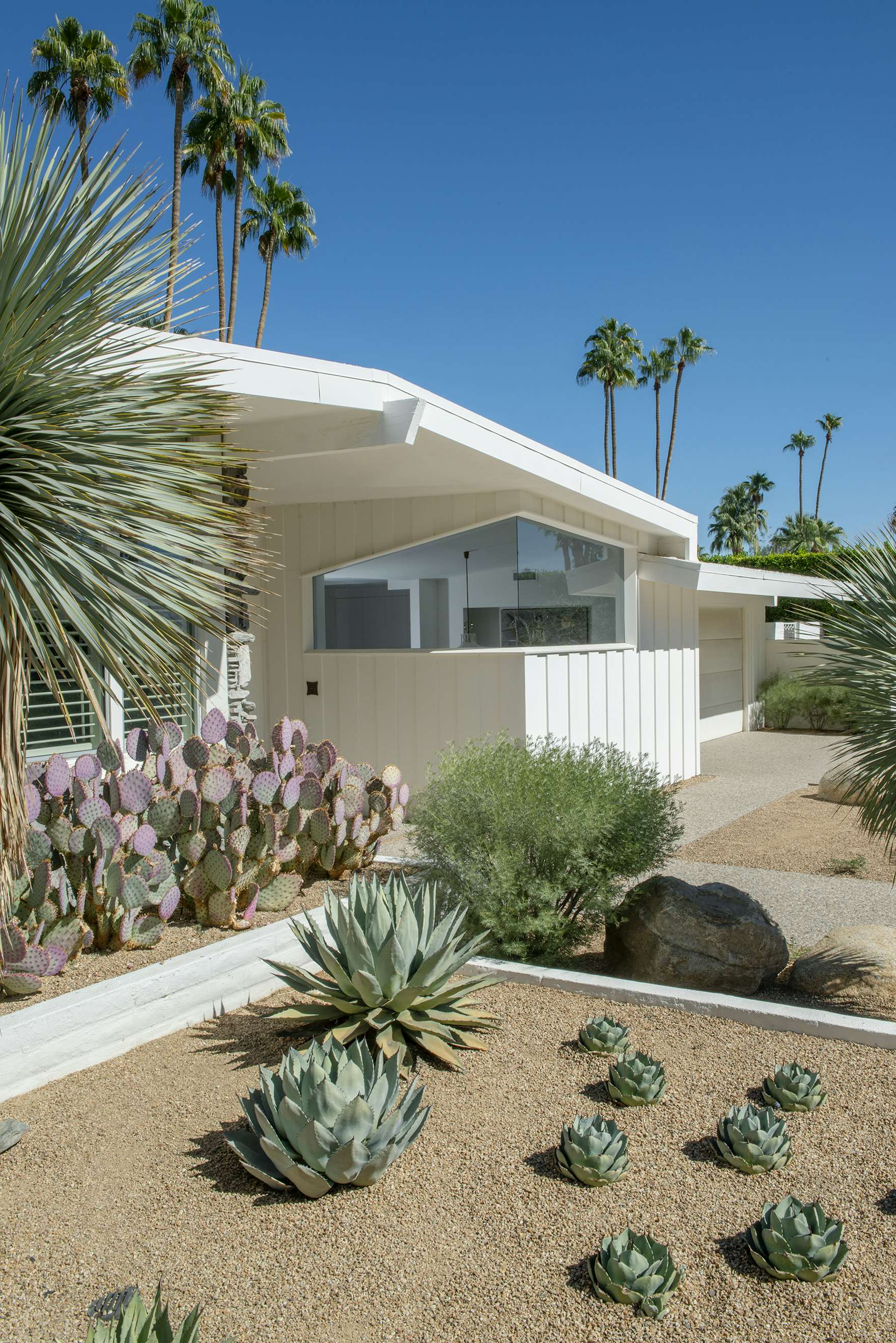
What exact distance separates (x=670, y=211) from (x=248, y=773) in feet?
70.3

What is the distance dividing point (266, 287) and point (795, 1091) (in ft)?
98.8

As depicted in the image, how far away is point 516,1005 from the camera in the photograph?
4.48m

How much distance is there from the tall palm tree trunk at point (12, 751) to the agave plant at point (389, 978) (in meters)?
1.30

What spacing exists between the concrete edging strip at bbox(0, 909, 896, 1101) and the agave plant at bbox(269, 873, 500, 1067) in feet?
0.82

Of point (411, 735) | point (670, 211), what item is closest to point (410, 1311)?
point (411, 735)

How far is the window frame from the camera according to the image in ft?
29.6

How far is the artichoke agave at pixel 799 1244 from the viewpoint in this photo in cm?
256

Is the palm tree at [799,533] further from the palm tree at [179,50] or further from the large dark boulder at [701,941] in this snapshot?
the large dark boulder at [701,941]

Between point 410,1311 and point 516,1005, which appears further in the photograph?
point 516,1005

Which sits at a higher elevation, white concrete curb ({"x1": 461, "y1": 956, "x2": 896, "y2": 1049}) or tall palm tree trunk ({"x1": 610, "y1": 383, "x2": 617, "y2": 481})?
tall palm tree trunk ({"x1": 610, "y1": 383, "x2": 617, "y2": 481})

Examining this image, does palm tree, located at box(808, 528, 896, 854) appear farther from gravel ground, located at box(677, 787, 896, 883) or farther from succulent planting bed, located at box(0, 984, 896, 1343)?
gravel ground, located at box(677, 787, 896, 883)

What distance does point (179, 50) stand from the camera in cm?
2509

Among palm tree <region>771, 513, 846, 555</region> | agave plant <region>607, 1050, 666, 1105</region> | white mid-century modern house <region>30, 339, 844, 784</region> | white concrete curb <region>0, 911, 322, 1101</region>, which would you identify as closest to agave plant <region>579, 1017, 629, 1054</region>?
agave plant <region>607, 1050, 666, 1105</region>

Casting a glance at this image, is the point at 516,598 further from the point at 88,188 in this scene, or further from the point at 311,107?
the point at 311,107
